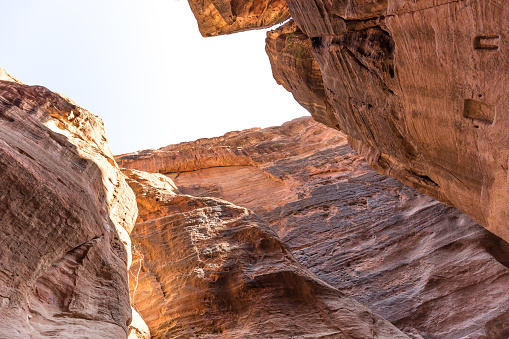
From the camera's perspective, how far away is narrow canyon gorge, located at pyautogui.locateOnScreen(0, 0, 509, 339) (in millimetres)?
5715

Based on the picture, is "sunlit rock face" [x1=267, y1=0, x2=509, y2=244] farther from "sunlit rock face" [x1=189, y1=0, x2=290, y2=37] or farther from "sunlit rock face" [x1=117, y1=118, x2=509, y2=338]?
"sunlit rock face" [x1=189, y1=0, x2=290, y2=37]

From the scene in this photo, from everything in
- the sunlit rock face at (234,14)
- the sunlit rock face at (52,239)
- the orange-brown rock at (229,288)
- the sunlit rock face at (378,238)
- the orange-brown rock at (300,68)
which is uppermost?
the sunlit rock face at (234,14)

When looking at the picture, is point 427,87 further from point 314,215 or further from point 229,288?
point 314,215

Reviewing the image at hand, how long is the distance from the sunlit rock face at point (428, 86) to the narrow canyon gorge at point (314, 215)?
0.13 feet

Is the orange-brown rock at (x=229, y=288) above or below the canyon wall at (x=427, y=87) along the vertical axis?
below

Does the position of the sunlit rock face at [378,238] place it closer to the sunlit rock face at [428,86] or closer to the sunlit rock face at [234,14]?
the sunlit rock face at [428,86]

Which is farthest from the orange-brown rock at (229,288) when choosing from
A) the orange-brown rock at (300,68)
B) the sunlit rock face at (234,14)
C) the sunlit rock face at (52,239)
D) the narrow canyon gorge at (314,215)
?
the sunlit rock face at (234,14)

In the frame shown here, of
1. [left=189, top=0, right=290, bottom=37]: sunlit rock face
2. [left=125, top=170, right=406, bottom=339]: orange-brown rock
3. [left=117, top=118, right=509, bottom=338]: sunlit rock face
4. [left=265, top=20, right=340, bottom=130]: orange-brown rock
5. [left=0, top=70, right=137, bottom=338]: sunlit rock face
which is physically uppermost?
[left=189, top=0, right=290, bottom=37]: sunlit rock face

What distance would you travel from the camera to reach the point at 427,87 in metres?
7.12

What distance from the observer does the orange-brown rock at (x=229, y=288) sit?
8797 mm

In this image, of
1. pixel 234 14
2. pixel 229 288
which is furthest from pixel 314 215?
pixel 234 14

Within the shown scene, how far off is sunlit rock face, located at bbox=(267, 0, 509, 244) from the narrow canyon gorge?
40mm

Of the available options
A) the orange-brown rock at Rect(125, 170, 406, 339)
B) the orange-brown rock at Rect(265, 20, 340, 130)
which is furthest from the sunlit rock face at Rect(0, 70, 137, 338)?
the orange-brown rock at Rect(265, 20, 340, 130)

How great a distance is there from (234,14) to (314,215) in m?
11.5
